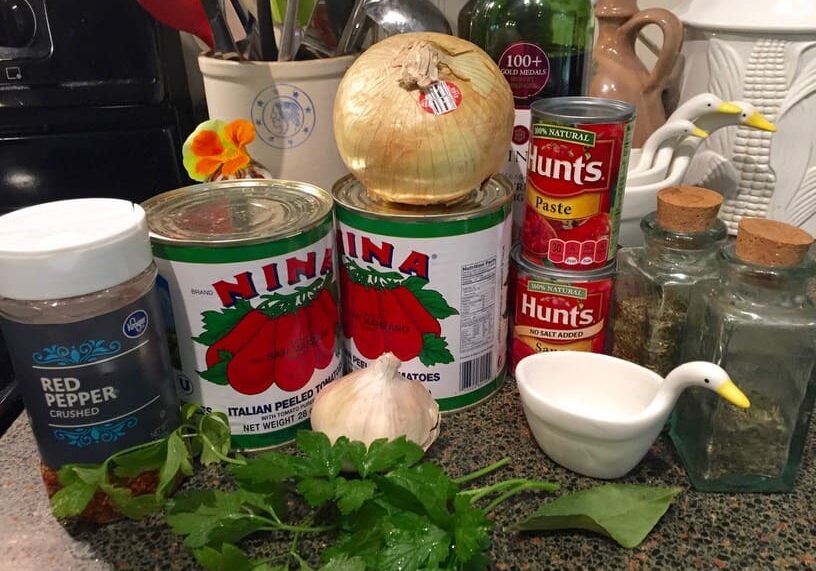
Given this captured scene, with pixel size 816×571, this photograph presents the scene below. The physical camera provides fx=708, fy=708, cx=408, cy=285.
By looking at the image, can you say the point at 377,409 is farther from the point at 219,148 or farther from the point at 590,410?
the point at 219,148

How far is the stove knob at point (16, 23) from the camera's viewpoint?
735 mm

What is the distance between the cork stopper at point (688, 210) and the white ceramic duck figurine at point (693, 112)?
154mm

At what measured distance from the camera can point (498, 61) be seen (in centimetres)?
73

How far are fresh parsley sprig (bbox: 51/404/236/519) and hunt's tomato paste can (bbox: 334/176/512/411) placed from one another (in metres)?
0.16

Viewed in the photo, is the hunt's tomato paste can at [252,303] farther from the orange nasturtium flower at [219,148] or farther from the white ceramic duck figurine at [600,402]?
the white ceramic duck figurine at [600,402]

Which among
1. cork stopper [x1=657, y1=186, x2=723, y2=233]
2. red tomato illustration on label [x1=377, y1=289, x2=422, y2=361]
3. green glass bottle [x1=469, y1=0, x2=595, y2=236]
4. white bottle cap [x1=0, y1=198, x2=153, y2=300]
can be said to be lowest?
red tomato illustration on label [x1=377, y1=289, x2=422, y2=361]

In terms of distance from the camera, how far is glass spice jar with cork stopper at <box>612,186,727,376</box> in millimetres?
655

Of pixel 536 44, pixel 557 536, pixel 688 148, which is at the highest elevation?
Answer: pixel 536 44

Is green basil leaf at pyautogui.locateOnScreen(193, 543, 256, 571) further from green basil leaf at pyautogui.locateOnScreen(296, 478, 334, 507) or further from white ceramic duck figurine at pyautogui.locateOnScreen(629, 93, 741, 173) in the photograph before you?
white ceramic duck figurine at pyautogui.locateOnScreen(629, 93, 741, 173)

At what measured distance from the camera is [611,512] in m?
0.54

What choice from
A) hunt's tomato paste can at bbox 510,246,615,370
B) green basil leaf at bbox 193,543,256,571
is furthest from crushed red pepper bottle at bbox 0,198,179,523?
hunt's tomato paste can at bbox 510,246,615,370

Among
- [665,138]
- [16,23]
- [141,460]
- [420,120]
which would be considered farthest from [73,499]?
[665,138]

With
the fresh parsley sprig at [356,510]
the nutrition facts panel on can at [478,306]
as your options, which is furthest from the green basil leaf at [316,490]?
the nutrition facts panel on can at [478,306]

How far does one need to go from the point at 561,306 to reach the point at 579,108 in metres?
0.19
